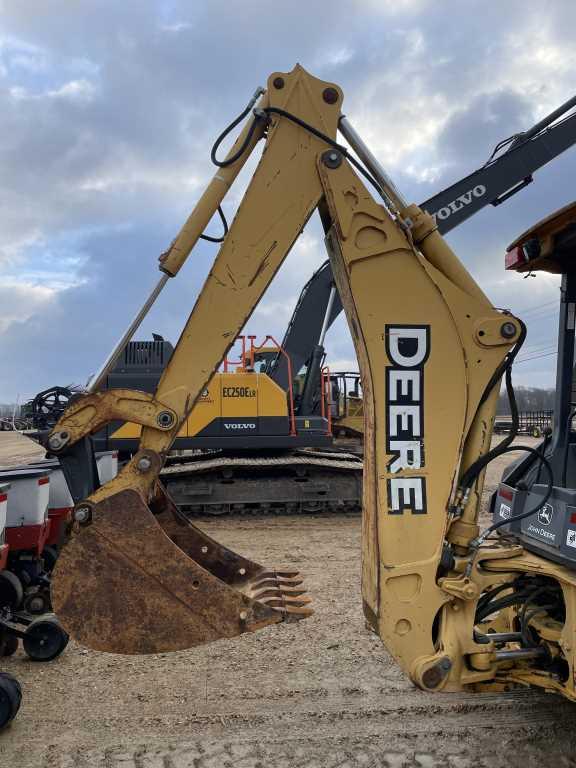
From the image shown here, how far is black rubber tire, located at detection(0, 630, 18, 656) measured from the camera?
188 inches

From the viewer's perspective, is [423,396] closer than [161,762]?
Yes

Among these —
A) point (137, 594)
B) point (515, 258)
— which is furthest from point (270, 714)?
point (515, 258)

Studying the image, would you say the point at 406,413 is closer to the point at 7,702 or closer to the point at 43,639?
the point at 7,702

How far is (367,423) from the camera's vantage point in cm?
325

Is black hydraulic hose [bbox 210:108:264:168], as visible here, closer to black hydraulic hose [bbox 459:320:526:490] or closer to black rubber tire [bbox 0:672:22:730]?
black hydraulic hose [bbox 459:320:526:490]

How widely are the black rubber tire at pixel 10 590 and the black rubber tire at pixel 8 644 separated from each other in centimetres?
20

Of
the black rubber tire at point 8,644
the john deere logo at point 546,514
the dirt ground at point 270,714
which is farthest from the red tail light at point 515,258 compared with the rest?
the black rubber tire at point 8,644

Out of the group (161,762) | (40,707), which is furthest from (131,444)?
(161,762)

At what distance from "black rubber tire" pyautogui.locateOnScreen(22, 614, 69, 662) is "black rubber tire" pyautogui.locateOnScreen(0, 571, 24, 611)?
0.68ft

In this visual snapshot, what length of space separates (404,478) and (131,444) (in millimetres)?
8031

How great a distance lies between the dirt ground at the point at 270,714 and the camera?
3.48m

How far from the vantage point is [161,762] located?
3.44 meters

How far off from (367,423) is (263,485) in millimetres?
7892

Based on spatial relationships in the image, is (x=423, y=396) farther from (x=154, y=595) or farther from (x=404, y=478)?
(x=154, y=595)
